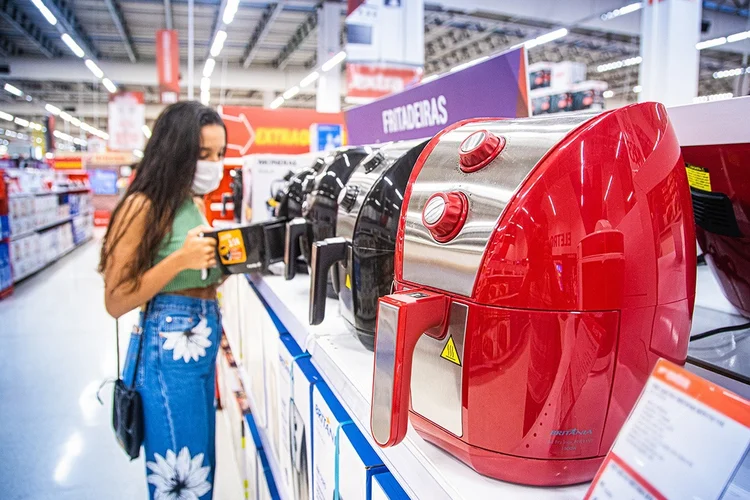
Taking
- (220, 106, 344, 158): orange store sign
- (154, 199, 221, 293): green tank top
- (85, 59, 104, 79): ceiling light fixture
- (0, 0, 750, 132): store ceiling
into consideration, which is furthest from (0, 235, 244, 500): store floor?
(85, 59, 104, 79): ceiling light fixture

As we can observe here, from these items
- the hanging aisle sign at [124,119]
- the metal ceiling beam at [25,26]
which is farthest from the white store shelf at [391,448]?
the hanging aisle sign at [124,119]

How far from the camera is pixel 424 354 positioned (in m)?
0.60

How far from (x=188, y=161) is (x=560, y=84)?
843cm

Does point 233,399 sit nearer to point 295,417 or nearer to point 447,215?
point 295,417

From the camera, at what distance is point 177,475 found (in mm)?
1547

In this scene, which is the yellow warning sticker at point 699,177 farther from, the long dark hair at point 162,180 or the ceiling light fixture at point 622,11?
the ceiling light fixture at point 622,11

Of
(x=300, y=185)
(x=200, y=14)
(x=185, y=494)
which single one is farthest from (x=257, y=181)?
(x=200, y=14)

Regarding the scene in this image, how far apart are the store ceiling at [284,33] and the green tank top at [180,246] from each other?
28.6 ft

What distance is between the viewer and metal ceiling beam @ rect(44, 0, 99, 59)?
10120 millimetres

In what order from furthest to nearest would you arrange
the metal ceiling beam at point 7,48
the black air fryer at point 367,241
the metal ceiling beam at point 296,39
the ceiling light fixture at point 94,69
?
the metal ceiling beam at point 7,48
the ceiling light fixture at point 94,69
the metal ceiling beam at point 296,39
the black air fryer at point 367,241

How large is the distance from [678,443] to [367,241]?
0.59 m

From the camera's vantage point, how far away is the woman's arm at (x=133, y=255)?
1427 millimetres

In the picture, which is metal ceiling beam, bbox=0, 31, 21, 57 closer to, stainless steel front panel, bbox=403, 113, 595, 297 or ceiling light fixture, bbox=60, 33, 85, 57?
ceiling light fixture, bbox=60, 33, 85, 57

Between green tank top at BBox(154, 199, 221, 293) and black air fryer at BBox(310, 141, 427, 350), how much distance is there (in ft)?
2.13
